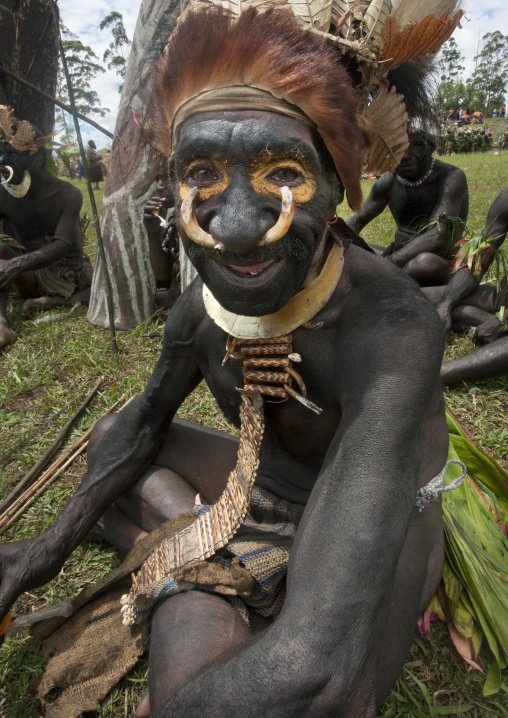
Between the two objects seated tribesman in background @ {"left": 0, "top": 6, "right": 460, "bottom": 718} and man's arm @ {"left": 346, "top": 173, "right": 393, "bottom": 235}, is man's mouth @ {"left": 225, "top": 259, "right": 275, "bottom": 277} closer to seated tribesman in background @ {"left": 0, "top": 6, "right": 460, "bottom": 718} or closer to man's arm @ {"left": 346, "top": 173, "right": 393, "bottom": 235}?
seated tribesman in background @ {"left": 0, "top": 6, "right": 460, "bottom": 718}

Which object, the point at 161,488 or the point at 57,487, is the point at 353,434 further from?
the point at 57,487

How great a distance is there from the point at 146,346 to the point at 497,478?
3382 mm

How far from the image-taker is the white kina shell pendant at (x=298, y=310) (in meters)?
1.69

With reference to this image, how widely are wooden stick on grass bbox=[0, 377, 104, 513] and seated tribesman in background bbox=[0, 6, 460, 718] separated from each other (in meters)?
1.12

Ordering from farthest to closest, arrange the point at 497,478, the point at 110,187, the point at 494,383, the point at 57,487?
the point at 110,187 < the point at 494,383 < the point at 57,487 < the point at 497,478

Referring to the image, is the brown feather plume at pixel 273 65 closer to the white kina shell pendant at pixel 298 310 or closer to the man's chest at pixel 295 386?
the white kina shell pendant at pixel 298 310

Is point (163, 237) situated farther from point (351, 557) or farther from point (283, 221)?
point (351, 557)

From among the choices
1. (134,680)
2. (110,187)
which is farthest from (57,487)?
(110,187)

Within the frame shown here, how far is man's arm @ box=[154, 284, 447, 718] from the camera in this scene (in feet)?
4.06

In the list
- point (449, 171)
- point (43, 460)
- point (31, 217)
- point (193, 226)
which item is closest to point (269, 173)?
point (193, 226)

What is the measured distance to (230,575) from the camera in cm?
179

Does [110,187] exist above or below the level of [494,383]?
above

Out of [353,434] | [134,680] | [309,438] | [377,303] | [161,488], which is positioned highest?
[377,303]

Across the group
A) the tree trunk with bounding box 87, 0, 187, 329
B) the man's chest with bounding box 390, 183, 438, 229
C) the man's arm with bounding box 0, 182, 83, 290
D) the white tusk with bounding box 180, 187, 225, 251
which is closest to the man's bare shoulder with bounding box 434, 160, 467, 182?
the man's chest with bounding box 390, 183, 438, 229
